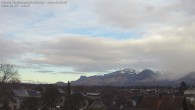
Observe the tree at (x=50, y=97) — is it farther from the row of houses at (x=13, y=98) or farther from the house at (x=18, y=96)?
the house at (x=18, y=96)

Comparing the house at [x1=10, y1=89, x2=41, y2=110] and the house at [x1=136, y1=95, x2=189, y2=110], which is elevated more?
the house at [x1=10, y1=89, x2=41, y2=110]

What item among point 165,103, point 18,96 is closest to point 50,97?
point 165,103

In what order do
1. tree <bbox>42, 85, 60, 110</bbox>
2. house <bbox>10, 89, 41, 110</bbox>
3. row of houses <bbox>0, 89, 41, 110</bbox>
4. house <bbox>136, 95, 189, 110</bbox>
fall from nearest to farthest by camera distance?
1. house <bbox>136, 95, 189, 110</bbox>
2. tree <bbox>42, 85, 60, 110</bbox>
3. row of houses <bbox>0, 89, 41, 110</bbox>
4. house <bbox>10, 89, 41, 110</bbox>

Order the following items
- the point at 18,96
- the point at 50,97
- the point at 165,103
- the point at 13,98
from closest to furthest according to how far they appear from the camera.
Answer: the point at 165,103
the point at 50,97
the point at 13,98
the point at 18,96

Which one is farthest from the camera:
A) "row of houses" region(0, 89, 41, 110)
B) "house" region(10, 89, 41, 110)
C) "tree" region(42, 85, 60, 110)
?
"house" region(10, 89, 41, 110)

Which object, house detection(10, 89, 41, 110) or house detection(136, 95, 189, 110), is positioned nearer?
house detection(136, 95, 189, 110)

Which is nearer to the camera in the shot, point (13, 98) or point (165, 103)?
point (165, 103)

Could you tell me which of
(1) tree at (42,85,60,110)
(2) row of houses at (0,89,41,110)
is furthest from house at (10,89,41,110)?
(1) tree at (42,85,60,110)

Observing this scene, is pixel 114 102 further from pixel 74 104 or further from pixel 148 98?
pixel 148 98

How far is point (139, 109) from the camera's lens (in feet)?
265

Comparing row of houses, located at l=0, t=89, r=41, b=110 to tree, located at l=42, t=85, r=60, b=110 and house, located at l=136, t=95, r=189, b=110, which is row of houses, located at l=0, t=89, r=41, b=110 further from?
house, located at l=136, t=95, r=189, b=110

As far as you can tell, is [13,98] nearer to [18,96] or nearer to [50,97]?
[18,96]

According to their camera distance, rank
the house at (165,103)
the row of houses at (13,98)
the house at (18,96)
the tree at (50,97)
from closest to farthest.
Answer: the house at (165,103) → the tree at (50,97) → the row of houses at (13,98) → the house at (18,96)

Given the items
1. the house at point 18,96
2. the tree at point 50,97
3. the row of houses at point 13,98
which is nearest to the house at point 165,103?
the tree at point 50,97
